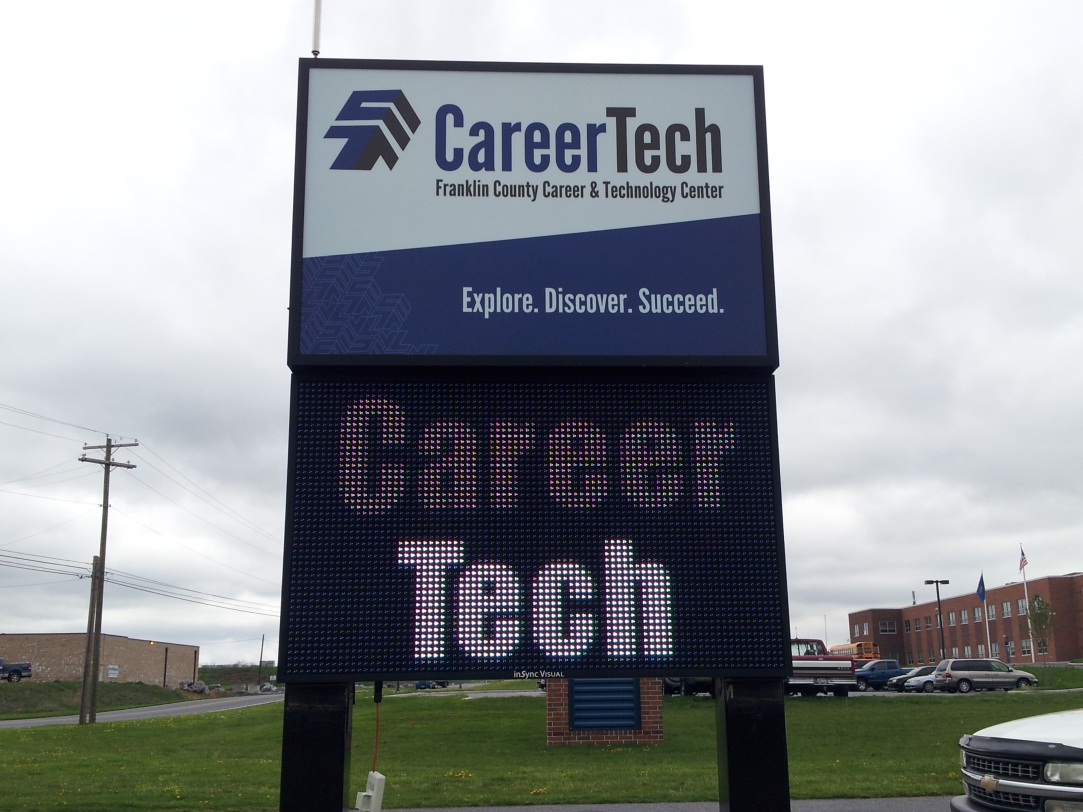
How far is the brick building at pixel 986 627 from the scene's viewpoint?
69438mm

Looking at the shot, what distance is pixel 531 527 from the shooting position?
5941 millimetres

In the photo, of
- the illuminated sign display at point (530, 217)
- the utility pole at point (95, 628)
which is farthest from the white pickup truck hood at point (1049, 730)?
the utility pole at point (95, 628)

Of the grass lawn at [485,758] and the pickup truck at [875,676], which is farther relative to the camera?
the pickup truck at [875,676]

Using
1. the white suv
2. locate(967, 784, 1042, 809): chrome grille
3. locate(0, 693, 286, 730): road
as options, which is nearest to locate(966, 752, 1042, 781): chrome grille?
the white suv

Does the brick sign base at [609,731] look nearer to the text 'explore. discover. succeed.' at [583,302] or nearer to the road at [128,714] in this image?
the text 'explore. discover. succeed.' at [583,302]

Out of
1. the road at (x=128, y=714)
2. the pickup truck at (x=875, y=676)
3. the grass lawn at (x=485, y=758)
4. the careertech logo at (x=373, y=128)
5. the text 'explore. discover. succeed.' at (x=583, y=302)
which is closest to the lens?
the text 'explore. discover. succeed.' at (x=583, y=302)

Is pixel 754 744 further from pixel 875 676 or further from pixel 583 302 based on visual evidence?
pixel 875 676

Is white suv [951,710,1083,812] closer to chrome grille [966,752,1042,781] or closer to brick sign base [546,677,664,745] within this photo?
chrome grille [966,752,1042,781]

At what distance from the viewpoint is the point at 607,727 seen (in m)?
17.0

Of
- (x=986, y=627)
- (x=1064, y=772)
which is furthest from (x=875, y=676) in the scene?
(x=1064, y=772)

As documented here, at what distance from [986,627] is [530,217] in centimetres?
7175

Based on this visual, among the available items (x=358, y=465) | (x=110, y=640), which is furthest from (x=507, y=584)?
(x=110, y=640)

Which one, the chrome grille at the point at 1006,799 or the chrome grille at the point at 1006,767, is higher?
the chrome grille at the point at 1006,767

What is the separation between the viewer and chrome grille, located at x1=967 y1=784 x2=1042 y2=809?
625 cm
